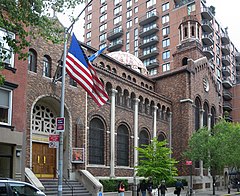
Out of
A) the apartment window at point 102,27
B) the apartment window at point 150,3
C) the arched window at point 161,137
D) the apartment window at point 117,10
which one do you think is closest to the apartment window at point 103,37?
the apartment window at point 102,27

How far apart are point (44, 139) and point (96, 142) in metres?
6.77

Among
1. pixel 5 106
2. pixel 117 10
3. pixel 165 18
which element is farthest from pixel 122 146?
pixel 117 10

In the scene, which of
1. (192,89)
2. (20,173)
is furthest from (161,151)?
(192,89)

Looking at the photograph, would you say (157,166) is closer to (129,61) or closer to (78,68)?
(78,68)

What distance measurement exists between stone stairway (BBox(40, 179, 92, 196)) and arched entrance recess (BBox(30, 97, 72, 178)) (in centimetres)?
131

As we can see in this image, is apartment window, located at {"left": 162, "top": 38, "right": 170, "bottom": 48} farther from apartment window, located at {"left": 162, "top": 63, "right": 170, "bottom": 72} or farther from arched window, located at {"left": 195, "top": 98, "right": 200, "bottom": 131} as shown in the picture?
arched window, located at {"left": 195, "top": 98, "right": 200, "bottom": 131}

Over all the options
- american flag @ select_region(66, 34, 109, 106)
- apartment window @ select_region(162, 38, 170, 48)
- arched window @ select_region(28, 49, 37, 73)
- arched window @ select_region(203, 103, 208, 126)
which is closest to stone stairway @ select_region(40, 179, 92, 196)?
arched window @ select_region(28, 49, 37, 73)

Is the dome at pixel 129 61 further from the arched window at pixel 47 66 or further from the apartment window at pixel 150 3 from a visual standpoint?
the apartment window at pixel 150 3

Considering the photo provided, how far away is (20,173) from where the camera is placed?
2086 centimetres

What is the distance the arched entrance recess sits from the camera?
87.2 ft

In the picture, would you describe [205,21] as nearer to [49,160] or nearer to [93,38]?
[93,38]

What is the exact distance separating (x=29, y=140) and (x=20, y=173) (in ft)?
13.5

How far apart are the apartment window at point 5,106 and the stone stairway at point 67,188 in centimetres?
533

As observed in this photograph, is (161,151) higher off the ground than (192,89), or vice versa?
(192,89)
